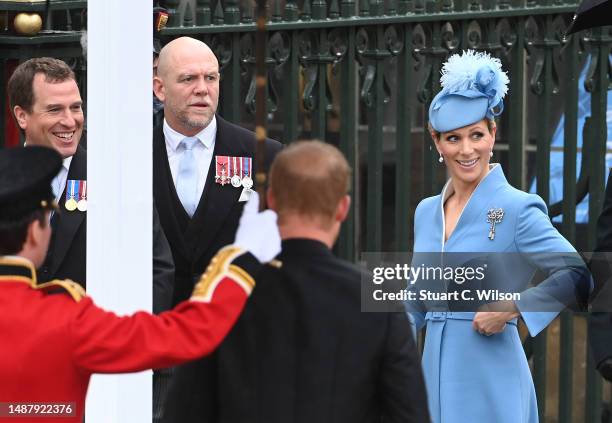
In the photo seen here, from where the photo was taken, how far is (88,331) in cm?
355

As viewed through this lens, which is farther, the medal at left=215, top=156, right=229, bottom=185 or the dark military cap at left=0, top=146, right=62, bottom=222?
the medal at left=215, top=156, right=229, bottom=185

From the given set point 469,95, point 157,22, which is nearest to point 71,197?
point 157,22

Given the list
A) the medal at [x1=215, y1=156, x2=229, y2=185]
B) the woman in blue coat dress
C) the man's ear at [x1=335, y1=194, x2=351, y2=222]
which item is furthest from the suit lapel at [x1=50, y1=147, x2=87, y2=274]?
the man's ear at [x1=335, y1=194, x2=351, y2=222]

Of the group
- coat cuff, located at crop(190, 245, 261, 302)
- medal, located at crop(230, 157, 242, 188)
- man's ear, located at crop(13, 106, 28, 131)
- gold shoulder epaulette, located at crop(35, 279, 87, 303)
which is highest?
man's ear, located at crop(13, 106, 28, 131)

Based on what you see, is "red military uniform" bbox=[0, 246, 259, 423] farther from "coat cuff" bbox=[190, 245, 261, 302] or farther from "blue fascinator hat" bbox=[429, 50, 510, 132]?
"blue fascinator hat" bbox=[429, 50, 510, 132]

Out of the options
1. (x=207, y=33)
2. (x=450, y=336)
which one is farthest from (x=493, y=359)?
(x=207, y=33)

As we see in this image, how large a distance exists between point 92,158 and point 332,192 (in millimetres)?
1120

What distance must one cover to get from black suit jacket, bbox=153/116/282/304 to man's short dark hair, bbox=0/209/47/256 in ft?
6.28

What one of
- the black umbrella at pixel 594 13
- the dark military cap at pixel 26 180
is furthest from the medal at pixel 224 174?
the dark military cap at pixel 26 180

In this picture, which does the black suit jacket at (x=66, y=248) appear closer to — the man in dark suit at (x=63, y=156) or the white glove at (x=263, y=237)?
the man in dark suit at (x=63, y=156)

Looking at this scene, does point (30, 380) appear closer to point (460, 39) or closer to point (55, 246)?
point (55, 246)

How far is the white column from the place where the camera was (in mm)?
4445

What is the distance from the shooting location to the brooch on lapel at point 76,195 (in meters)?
5.22

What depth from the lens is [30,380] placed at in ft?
11.9
